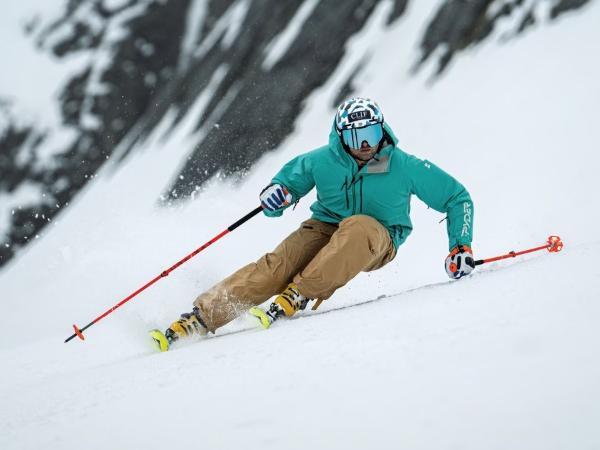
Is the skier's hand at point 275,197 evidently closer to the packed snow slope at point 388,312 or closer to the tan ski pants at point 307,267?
the tan ski pants at point 307,267

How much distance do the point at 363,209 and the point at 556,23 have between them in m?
8.50

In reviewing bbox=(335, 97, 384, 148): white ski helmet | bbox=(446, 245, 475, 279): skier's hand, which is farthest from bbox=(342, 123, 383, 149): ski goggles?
bbox=(446, 245, 475, 279): skier's hand

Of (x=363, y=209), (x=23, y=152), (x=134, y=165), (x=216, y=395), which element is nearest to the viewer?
(x=216, y=395)

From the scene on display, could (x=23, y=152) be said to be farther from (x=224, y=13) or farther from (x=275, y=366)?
(x=275, y=366)

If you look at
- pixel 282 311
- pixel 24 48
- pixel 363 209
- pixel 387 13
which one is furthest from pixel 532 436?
pixel 24 48

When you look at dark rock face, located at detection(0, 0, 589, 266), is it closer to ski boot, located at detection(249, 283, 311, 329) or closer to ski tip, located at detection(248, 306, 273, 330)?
ski boot, located at detection(249, 283, 311, 329)

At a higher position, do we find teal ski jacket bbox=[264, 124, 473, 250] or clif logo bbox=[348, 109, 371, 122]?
clif logo bbox=[348, 109, 371, 122]

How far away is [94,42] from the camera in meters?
20.0

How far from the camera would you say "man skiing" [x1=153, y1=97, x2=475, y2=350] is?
4043mm

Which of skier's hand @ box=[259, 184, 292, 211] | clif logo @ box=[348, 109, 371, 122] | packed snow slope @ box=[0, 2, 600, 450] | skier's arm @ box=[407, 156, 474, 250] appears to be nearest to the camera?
packed snow slope @ box=[0, 2, 600, 450]

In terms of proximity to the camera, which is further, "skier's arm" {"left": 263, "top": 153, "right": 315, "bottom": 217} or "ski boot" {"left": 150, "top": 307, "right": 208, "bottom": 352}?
"skier's arm" {"left": 263, "top": 153, "right": 315, "bottom": 217}

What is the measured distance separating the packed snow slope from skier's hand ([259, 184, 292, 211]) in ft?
3.17

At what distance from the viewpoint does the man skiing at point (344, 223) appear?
13.3ft

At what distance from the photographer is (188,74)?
1806cm
